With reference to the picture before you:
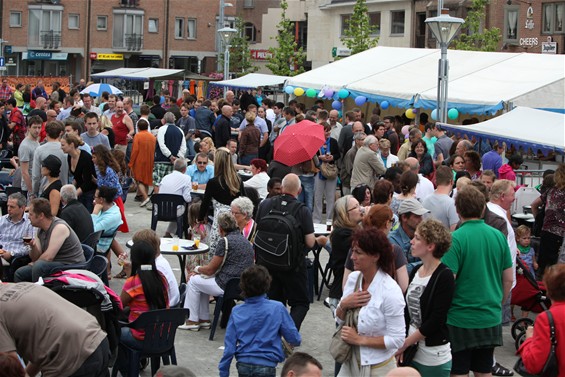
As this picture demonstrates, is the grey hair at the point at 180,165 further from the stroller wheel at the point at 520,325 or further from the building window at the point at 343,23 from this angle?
the building window at the point at 343,23

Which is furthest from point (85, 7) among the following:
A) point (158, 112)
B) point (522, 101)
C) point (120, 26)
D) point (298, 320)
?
point (298, 320)

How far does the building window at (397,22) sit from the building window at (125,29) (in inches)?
787

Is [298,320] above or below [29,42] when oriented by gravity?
below

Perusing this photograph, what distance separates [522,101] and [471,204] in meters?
14.0

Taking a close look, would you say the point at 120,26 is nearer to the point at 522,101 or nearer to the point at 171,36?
the point at 171,36

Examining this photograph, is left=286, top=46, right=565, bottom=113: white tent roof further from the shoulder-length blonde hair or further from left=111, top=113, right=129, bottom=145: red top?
the shoulder-length blonde hair

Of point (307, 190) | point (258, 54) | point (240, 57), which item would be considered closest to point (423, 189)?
point (307, 190)

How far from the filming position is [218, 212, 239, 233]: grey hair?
374 inches

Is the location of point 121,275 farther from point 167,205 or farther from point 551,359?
point 551,359

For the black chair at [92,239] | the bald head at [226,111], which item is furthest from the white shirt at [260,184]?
the bald head at [226,111]

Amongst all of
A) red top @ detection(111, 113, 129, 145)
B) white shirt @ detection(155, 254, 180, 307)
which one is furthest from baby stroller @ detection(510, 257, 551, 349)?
red top @ detection(111, 113, 129, 145)

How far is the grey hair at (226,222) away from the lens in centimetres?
951

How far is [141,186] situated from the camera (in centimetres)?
1855

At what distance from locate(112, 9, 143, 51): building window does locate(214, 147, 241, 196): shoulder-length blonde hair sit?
6021 centimetres
